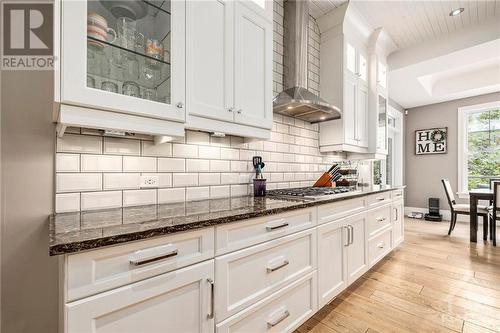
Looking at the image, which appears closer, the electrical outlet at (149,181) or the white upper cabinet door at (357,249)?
the electrical outlet at (149,181)

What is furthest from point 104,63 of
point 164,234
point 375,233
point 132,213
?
point 375,233

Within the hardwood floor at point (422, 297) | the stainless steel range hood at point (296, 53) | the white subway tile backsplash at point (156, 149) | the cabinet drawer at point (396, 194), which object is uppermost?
the stainless steel range hood at point (296, 53)

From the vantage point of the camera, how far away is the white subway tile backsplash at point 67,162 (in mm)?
1198

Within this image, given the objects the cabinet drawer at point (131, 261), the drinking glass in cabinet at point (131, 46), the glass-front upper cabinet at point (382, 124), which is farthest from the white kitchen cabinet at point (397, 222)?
the drinking glass in cabinet at point (131, 46)

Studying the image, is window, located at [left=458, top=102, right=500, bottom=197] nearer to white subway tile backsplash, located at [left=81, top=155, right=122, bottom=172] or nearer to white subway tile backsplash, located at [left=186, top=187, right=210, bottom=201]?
white subway tile backsplash, located at [left=186, top=187, right=210, bottom=201]

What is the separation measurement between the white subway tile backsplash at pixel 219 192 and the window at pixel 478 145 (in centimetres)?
581

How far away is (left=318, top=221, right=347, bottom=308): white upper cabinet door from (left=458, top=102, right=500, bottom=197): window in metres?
5.02

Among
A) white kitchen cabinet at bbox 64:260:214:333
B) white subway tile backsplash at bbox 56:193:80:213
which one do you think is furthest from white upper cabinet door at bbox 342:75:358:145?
white subway tile backsplash at bbox 56:193:80:213

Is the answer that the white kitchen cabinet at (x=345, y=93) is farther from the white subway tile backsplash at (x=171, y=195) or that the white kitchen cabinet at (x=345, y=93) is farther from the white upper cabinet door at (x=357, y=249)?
the white subway tile backsplash at (x=171, y=195)

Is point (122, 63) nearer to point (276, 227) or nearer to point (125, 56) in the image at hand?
point (125, 56)

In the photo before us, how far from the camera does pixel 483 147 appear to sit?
506 cm

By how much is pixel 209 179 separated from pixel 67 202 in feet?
2.86

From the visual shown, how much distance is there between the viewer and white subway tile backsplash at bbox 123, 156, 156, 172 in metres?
1.41

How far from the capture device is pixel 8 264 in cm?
109
